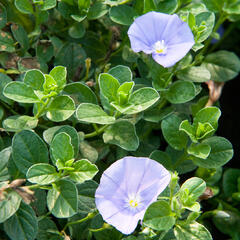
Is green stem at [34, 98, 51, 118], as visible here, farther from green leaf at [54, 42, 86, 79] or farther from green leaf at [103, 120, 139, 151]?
green leaf at [54, 42, 86, 79]

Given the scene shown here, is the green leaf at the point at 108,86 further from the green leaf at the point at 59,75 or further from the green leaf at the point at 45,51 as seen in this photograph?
the green leaf at the point at 45,51

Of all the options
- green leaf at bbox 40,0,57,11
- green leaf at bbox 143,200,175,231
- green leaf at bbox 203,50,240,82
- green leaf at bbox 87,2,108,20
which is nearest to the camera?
green leaf at bbox 143,200,175,231

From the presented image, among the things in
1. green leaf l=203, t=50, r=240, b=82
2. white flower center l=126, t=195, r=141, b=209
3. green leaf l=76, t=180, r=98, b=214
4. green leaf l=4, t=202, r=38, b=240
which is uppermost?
green leaf l=203, t=50, r=240, b=82

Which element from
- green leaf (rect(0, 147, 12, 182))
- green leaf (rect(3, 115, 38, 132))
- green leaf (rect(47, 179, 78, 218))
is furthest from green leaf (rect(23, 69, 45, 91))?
green leaf (rect(47, 179, 78, 218))

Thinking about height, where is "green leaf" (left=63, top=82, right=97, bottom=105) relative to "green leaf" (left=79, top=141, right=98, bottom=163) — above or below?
above

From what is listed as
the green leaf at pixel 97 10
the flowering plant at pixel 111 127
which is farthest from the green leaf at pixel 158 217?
the green leaf at pixel 97 10

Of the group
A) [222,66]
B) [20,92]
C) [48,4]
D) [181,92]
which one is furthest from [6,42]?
[222,66]

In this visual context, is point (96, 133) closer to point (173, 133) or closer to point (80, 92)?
point (80, 92)
